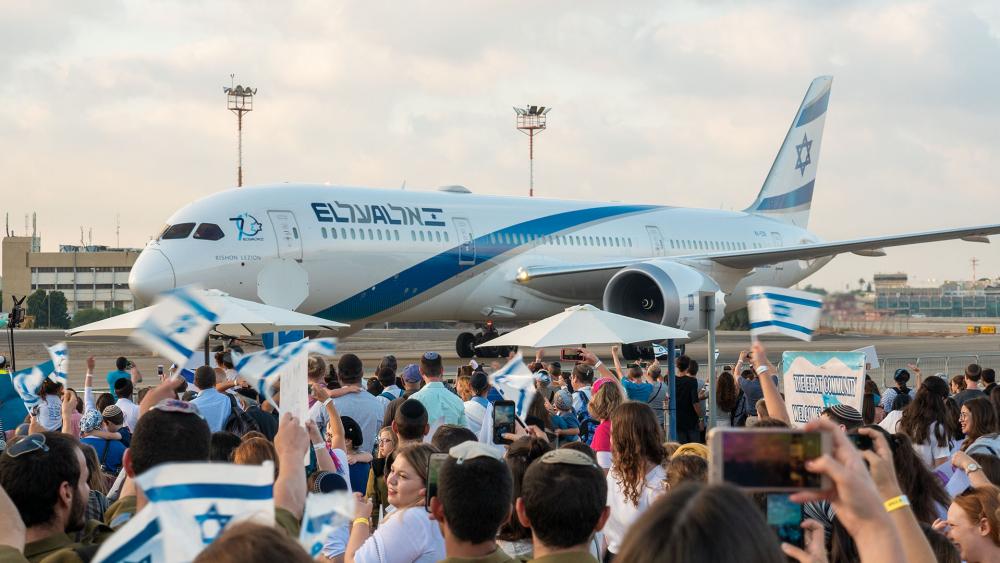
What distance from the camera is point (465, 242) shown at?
68.3 ft

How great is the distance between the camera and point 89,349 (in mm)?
27266

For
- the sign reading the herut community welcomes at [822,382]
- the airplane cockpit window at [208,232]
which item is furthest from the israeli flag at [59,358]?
the airplane cockpit window at [208,232]

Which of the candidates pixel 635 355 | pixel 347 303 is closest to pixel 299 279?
pixel 347 303

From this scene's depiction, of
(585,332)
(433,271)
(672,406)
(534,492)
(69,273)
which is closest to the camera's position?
(534,492)

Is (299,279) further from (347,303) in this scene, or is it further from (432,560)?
(432,560)

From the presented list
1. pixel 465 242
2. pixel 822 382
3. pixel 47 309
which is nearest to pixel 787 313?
pixel 822 382

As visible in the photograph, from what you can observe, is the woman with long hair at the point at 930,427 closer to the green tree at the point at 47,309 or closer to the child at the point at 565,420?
the child at the point at 565,420

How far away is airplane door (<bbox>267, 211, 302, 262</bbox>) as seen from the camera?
18.0 m

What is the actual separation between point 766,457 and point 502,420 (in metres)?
4.12

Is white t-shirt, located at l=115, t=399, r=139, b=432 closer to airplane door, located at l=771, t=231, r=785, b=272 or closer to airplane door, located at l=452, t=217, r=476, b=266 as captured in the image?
airplane door, located at l=452, t=217, r=476, b=266

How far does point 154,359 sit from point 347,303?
22.7 ft

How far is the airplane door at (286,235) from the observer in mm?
17969

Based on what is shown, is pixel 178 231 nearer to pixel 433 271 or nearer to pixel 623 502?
pixel 433 271

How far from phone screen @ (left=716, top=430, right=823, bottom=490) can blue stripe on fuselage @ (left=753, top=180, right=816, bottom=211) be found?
28.4 metres
